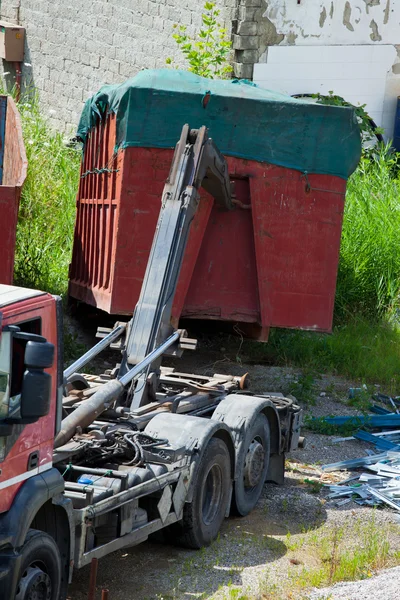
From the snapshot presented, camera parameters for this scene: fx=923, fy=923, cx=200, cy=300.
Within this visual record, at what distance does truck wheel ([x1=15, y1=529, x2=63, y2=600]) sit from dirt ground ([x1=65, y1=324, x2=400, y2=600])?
2.80ft

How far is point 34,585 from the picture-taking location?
457 cm

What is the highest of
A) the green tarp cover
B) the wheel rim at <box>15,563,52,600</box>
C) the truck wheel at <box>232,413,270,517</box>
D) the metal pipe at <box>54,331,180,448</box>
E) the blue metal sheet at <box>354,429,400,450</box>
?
the green tarp cover

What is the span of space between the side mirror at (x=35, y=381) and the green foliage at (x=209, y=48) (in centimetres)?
1171

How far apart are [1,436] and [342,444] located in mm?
5433

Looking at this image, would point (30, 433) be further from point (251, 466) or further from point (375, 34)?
point (375, 34)

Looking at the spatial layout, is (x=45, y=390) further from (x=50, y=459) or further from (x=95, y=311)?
(x=95, y=311)

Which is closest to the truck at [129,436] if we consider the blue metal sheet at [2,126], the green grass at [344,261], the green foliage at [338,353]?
the green foliage at [338,353]

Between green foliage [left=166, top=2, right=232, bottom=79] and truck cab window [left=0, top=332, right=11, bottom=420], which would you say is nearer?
truck cab window [left=0, top=332, right=11, bottom=420]

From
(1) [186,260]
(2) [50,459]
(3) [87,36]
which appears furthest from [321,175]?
(3) [87,36]

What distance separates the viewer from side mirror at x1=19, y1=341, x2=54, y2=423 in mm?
4184

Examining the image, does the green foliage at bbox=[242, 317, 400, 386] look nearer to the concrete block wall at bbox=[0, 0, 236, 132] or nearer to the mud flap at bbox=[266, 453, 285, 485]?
the mud flap at bbox=[266, 453, 285, 485]

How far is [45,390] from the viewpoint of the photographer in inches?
169

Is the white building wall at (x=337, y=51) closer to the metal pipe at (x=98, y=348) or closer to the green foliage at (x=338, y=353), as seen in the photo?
the green foliage at (x=338, y=353)

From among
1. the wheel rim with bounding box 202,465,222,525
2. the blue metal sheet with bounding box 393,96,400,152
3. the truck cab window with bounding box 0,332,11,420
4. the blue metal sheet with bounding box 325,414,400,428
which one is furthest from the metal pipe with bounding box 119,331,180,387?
the blue metal sheet with bounding box 393,96,400,152
